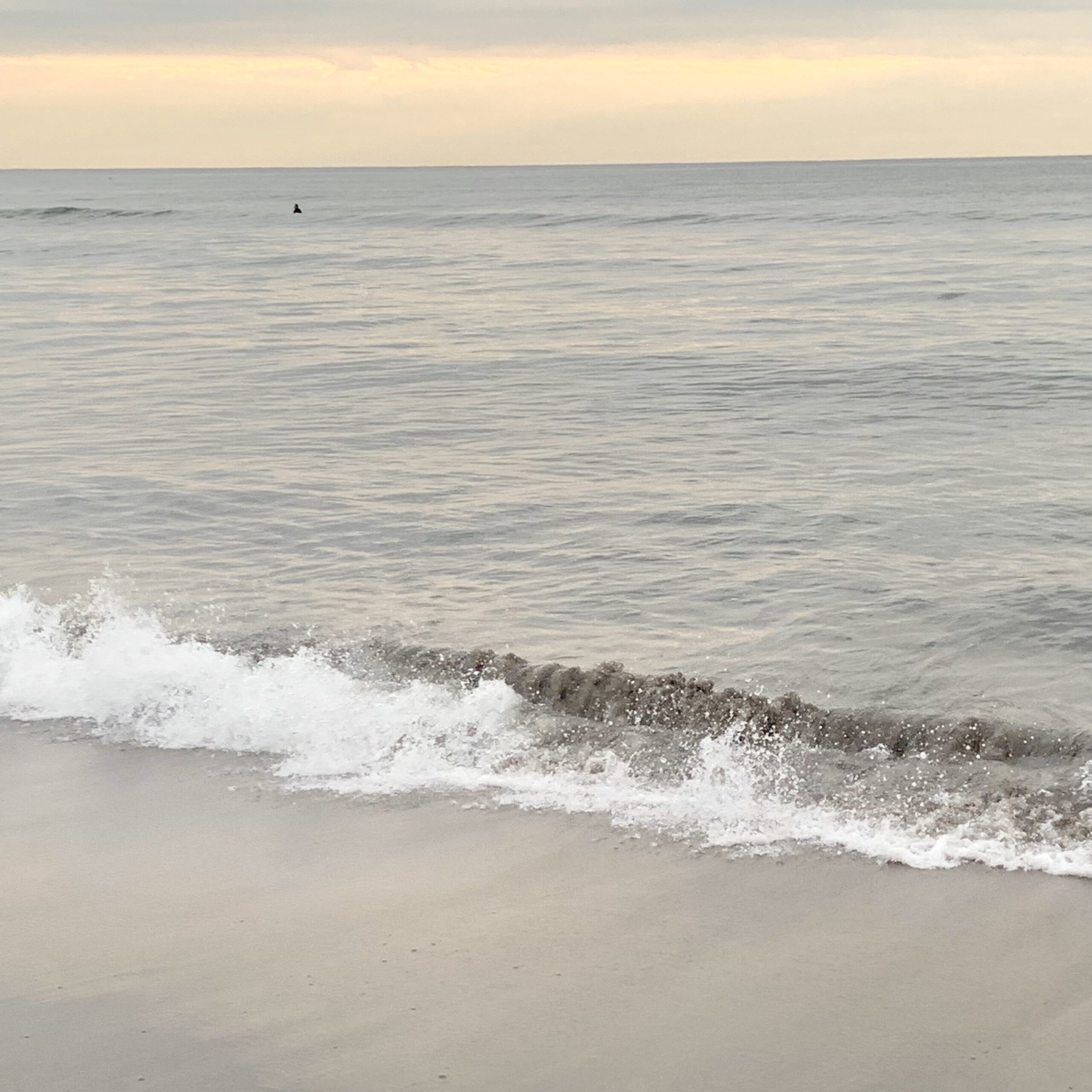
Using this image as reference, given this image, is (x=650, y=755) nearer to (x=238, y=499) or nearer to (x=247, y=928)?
(x=247, y=928)

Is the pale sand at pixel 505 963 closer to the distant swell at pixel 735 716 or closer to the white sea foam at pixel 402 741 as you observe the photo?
the white sea foam at pixel 402 741

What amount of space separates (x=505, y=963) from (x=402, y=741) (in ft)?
7.21

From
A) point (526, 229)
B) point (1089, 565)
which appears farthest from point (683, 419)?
point (526, 229)

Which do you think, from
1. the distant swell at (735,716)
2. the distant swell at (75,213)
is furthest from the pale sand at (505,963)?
the distant swell at (75,213)

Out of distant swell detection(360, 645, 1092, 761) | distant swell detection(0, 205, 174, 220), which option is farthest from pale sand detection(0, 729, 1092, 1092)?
distant swell detection(0, 205, 174, 220)

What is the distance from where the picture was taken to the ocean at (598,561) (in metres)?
6.00

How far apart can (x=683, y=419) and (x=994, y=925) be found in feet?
33.5

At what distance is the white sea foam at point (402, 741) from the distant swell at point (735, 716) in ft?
0.69

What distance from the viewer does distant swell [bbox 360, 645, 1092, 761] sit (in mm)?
6141

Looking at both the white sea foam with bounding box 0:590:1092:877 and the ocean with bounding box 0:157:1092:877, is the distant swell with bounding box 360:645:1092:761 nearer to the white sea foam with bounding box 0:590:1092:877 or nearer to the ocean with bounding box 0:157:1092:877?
the ocean with bounding box 0:157:1092:877

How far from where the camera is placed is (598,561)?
917 centimetres

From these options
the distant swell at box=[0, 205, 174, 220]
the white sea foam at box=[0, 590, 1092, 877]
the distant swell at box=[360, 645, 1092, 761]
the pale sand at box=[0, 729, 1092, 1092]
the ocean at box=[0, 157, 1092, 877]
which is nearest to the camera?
the pale sand at box=[0, 729, 1092, 1092]

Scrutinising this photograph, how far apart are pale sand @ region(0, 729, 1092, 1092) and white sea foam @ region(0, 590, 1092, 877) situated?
23 cm

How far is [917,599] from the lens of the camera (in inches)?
323
